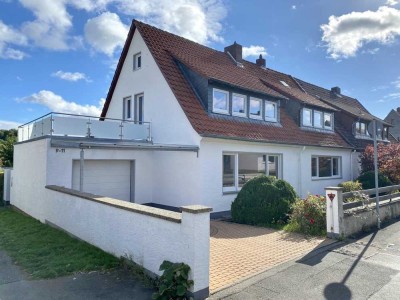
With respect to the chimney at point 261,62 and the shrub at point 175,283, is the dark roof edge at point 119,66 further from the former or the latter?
the shrub at point 175,283

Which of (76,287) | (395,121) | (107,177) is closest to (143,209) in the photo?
(76,287)

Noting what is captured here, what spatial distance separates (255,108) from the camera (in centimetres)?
1543

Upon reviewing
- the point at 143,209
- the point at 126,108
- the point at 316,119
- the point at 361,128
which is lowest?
the point at 143,209

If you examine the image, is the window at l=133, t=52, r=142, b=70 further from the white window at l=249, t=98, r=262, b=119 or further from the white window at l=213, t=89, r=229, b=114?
the white window at l=249, t=98, r=262, b=119

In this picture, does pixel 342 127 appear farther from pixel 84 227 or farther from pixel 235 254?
pixel 84 227

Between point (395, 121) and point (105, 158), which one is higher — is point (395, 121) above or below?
above

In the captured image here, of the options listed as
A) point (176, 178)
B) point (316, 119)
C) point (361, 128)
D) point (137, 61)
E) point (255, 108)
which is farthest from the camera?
point (361, 128)

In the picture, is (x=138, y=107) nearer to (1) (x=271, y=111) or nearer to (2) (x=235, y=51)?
(1) (x=271, y=111)

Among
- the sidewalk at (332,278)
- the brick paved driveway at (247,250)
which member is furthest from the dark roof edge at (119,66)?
the sidewalk at (332,278)

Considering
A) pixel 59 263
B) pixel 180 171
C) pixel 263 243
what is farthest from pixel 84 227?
pixel 180 171

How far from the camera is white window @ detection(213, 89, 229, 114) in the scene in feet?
45.0

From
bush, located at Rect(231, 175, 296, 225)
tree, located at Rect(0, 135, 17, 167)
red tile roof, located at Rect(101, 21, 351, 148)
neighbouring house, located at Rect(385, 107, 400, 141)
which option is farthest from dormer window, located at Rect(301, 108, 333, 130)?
neighbouring house, located at Rect(385, 107, 400, 141)

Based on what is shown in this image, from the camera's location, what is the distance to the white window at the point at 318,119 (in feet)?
62.6

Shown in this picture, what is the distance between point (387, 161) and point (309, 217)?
11.8 m
